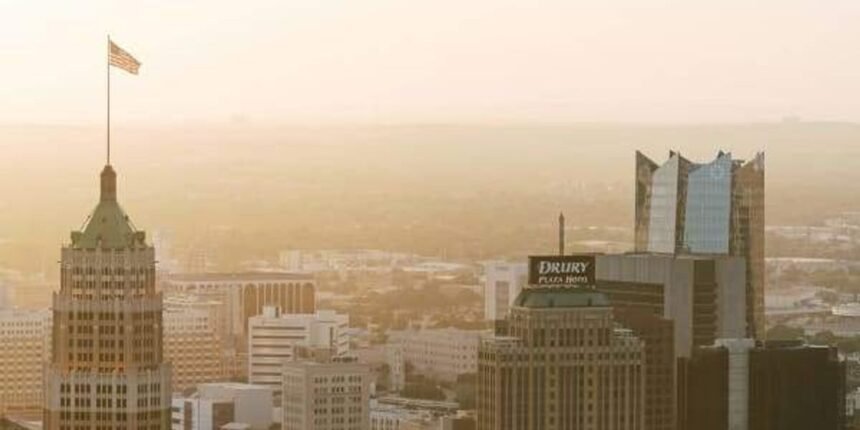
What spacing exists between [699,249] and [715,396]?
5389mm

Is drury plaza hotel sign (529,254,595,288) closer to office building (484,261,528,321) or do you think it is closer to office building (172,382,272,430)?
office building (484,261,528,321)

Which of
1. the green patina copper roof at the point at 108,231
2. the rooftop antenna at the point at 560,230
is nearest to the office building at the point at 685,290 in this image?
the rooftop antenna at the point at 560,230

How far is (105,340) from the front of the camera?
2798cm

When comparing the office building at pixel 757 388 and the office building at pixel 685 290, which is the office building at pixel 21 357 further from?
the office building at pixel 757 388

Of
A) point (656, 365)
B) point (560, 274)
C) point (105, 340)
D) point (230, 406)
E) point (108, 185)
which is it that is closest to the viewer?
point (105, 340)

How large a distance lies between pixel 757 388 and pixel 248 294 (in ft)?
37.4

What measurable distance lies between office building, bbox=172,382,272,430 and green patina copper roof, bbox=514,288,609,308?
7507 mm

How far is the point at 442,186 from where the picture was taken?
3716cm

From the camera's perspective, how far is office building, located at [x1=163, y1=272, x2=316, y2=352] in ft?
142

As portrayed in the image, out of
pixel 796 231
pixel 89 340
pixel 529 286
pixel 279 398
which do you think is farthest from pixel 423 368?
pixel 89 340

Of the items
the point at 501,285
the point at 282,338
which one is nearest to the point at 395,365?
the point at 282,338

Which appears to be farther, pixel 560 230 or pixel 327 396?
pixel 327 396

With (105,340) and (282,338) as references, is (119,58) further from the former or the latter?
(282,338)

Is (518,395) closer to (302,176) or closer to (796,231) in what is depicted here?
(302,176)
